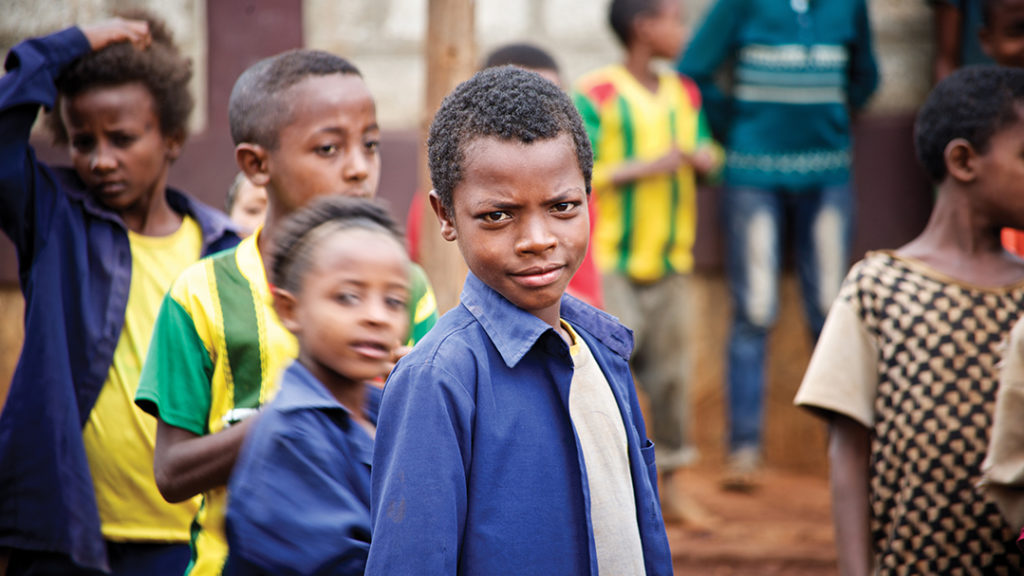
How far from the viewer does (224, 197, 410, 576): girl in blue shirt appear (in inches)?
72.4

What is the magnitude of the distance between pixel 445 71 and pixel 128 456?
1.63 meters

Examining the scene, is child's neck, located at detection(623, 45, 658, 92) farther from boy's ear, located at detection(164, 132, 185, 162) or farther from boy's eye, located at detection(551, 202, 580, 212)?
boy's eye, located at detection(551, 202, 580, 212)

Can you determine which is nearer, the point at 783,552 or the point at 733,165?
the point at 783,552

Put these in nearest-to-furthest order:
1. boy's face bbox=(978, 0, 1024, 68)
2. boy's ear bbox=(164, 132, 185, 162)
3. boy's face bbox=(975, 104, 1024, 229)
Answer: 1. boy's face bbox=(975, 104, 1024, 229)
2. boy's ear bbox=(164, 132, 185, 162)
3. boy's face bbox=(978, 0, 1024, 68)

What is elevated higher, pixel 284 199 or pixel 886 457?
pixel 284 199

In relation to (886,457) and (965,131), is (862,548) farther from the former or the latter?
(965,131)

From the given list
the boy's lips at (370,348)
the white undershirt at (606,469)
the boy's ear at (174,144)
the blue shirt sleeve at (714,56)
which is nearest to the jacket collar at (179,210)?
the boy's ear at (174,144)

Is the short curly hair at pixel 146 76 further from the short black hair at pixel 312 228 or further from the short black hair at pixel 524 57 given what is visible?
the short black hair at pixel 524 57

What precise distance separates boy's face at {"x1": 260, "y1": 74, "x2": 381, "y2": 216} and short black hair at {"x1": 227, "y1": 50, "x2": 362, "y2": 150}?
20mm

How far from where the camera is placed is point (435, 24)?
371cm

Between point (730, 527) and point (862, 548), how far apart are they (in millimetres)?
2389

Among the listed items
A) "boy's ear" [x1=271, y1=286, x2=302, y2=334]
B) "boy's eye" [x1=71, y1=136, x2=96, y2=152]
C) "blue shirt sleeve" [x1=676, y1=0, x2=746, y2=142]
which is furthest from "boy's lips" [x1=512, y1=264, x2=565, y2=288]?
"blue shirt sleeve" [x1=676, y1=0, x2=746, y2=142]

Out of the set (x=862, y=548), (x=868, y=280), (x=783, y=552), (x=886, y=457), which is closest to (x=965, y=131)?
(x=868, y=280)

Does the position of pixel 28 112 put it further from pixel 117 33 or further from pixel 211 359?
pixel 211 359
